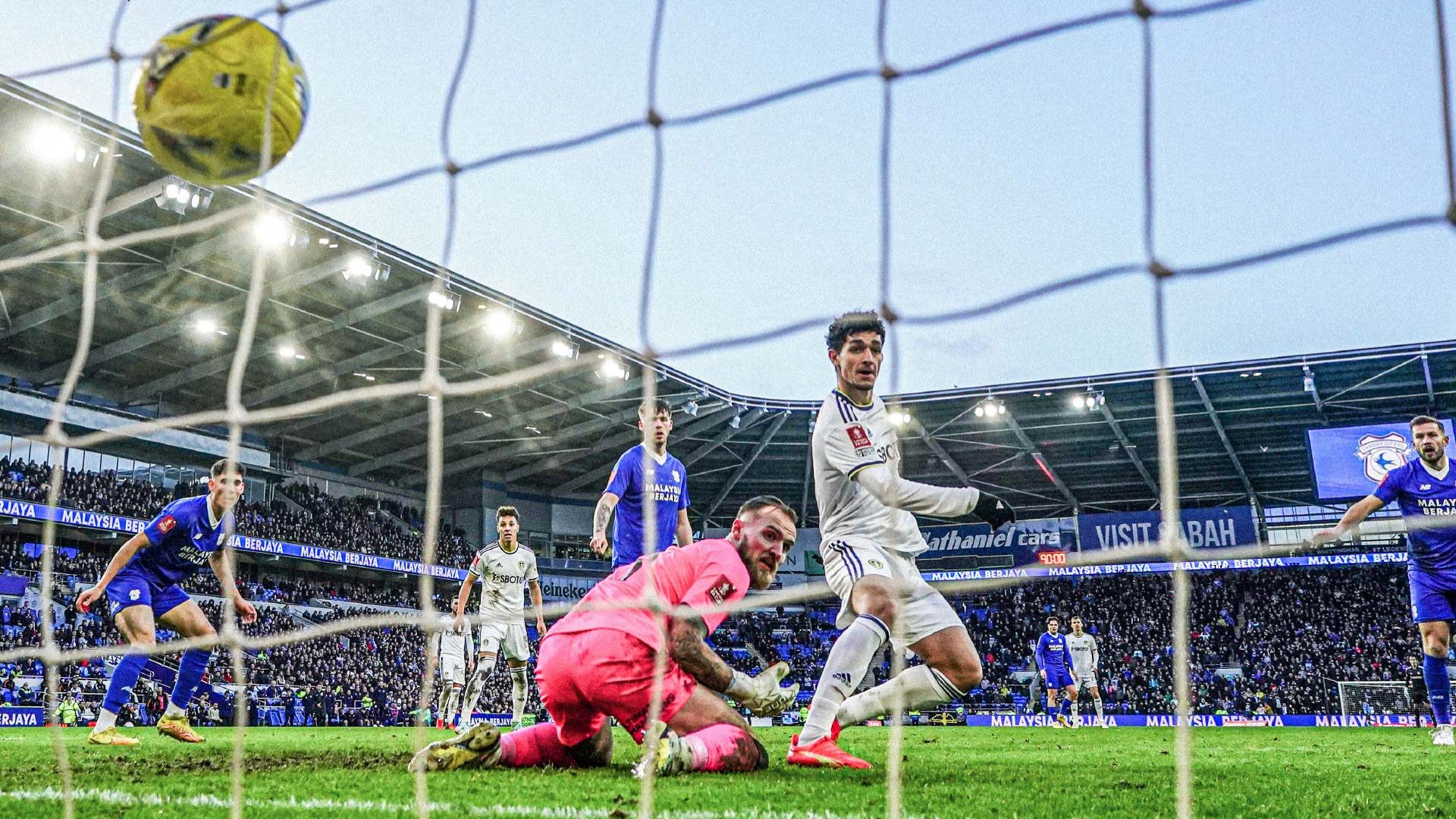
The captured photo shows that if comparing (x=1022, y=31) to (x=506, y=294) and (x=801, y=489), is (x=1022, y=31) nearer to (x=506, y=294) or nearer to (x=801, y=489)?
(x=506, y=294)

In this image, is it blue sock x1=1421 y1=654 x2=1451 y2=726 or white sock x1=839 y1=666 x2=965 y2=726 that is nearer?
white sock x1=839 y1=666 x2=965 y2=726

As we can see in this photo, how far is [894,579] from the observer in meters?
4.92

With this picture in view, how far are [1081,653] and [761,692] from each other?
12.9 m

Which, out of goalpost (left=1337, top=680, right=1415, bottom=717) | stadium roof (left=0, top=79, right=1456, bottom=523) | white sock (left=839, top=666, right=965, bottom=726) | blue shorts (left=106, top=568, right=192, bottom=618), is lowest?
goalpost (left=1337, top=680, right=1415, bottom=717)

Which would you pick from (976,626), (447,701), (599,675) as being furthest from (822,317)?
(976,626)

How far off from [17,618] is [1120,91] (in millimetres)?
24809

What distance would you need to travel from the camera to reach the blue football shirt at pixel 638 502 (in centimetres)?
746

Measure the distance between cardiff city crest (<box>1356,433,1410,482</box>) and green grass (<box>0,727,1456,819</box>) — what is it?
22.0 m

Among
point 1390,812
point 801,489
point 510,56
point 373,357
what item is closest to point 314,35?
point 510,56

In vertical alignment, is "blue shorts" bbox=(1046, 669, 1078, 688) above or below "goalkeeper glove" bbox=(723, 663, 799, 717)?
below

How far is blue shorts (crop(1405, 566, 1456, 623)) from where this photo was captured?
6582 mm

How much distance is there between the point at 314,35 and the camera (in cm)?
474

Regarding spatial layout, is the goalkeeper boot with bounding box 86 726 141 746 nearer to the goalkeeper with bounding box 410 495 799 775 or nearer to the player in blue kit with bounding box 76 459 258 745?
the player in blue kit with bounding box 76 459 258 745

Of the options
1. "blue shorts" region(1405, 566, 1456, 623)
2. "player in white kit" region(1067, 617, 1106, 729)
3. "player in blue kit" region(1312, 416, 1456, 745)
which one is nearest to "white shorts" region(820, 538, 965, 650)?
"player in blue kit" region(1312, 416, 1456, 745)
